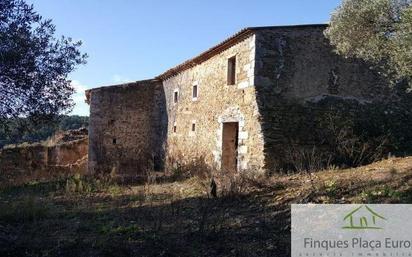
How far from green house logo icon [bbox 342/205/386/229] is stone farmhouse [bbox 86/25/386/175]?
460cm

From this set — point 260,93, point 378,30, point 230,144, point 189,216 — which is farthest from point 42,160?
point 378,30

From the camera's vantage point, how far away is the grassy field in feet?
19.4

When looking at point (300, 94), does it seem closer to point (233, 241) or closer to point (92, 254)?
point (233, 241)

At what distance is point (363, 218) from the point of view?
6.14 metres

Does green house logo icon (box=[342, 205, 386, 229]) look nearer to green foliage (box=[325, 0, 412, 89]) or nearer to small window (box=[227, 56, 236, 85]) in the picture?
green foliage (box=[325, 0, 412, 89])

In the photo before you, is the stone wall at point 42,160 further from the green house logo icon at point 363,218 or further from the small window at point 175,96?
the green house logo icon at point 363,218

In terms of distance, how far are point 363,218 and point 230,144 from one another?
7.72 meters

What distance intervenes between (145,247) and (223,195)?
3.34m

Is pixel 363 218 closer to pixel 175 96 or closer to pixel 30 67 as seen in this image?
pixel 30 67

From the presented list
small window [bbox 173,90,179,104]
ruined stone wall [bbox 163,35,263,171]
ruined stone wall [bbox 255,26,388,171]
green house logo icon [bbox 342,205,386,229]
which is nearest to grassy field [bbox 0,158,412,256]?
green house logo icon [bbox 342,205,386,229]

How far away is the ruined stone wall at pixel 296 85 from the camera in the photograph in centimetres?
1153

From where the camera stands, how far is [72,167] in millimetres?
19484

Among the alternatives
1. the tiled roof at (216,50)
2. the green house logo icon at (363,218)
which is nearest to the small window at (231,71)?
the tiled roof at (216,50)

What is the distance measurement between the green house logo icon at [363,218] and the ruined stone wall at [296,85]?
4.91m
